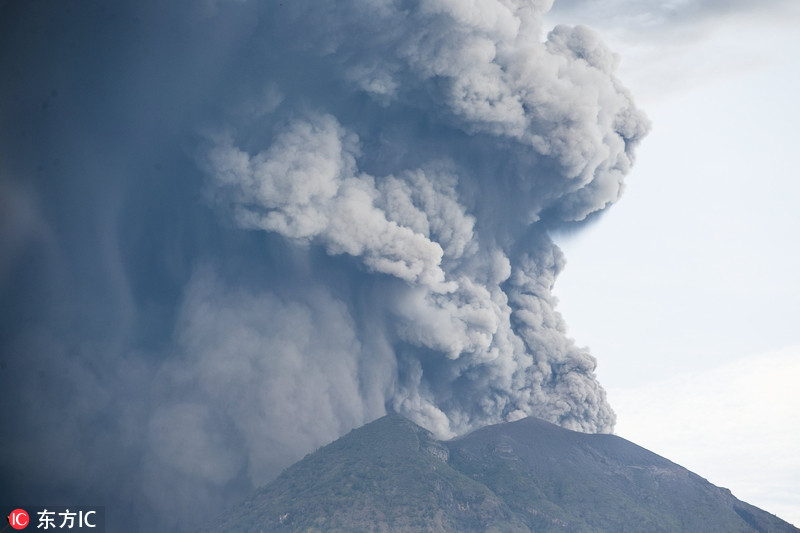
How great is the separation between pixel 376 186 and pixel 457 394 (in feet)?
58.4

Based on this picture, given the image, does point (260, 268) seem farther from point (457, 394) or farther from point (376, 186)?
point (457, 394)

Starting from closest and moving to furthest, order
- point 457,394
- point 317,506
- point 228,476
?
point 317,506, point 228,476, point 457,394

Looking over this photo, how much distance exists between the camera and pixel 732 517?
80.8 metres

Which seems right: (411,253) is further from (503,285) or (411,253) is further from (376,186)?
(503,285)

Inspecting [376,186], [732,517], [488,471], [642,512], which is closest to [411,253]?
[376,186]

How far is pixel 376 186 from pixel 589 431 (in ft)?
89.0

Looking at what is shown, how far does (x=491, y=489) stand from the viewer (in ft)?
256

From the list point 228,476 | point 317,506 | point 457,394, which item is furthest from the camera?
point 457,394

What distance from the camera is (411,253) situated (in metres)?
77.2

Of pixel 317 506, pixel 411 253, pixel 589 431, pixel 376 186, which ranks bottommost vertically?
pixel 317 506

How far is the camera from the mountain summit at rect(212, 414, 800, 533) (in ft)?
231

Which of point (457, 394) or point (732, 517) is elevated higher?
point (457, 394)

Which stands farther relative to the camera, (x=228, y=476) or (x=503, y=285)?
(x=503, y=285)

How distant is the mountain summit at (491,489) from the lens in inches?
2777
